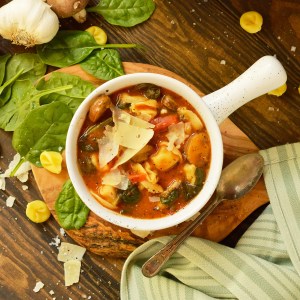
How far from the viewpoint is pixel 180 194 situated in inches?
64.6

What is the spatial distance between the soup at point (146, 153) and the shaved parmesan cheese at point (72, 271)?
11.8 inches

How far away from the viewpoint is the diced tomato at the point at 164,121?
1619 millimetres

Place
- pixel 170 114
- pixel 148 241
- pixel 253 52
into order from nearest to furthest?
pixel 170 114
pixel 148 241
pixel 253 52

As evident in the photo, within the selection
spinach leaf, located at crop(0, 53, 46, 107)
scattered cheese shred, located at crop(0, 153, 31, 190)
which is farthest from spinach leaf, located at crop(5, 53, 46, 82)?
scattered cheese shred, located at crop(0, 153, 31, 190)

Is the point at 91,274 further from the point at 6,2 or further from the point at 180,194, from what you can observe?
the point at 6,2

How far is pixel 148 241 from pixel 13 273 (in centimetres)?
43

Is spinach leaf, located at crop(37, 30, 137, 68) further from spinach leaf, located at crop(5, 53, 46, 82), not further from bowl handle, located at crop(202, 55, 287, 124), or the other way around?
bowl handle, located at crop(202, 55, 287, 124)

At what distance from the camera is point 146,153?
1623mm

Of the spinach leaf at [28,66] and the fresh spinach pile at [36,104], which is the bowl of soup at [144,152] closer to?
the fresh spinach pile at [36,104]

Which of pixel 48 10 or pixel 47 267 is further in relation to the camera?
pixel 47 267

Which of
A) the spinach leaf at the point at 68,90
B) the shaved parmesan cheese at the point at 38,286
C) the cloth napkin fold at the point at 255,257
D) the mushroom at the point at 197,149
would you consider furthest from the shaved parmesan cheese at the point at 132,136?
the shaved parmesan cheese at the point at 38,286

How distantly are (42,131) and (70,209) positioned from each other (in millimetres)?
231

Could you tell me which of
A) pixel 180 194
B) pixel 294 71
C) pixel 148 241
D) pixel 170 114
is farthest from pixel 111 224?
pixel 294 71

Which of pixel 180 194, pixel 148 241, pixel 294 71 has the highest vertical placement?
pixel 294 71
